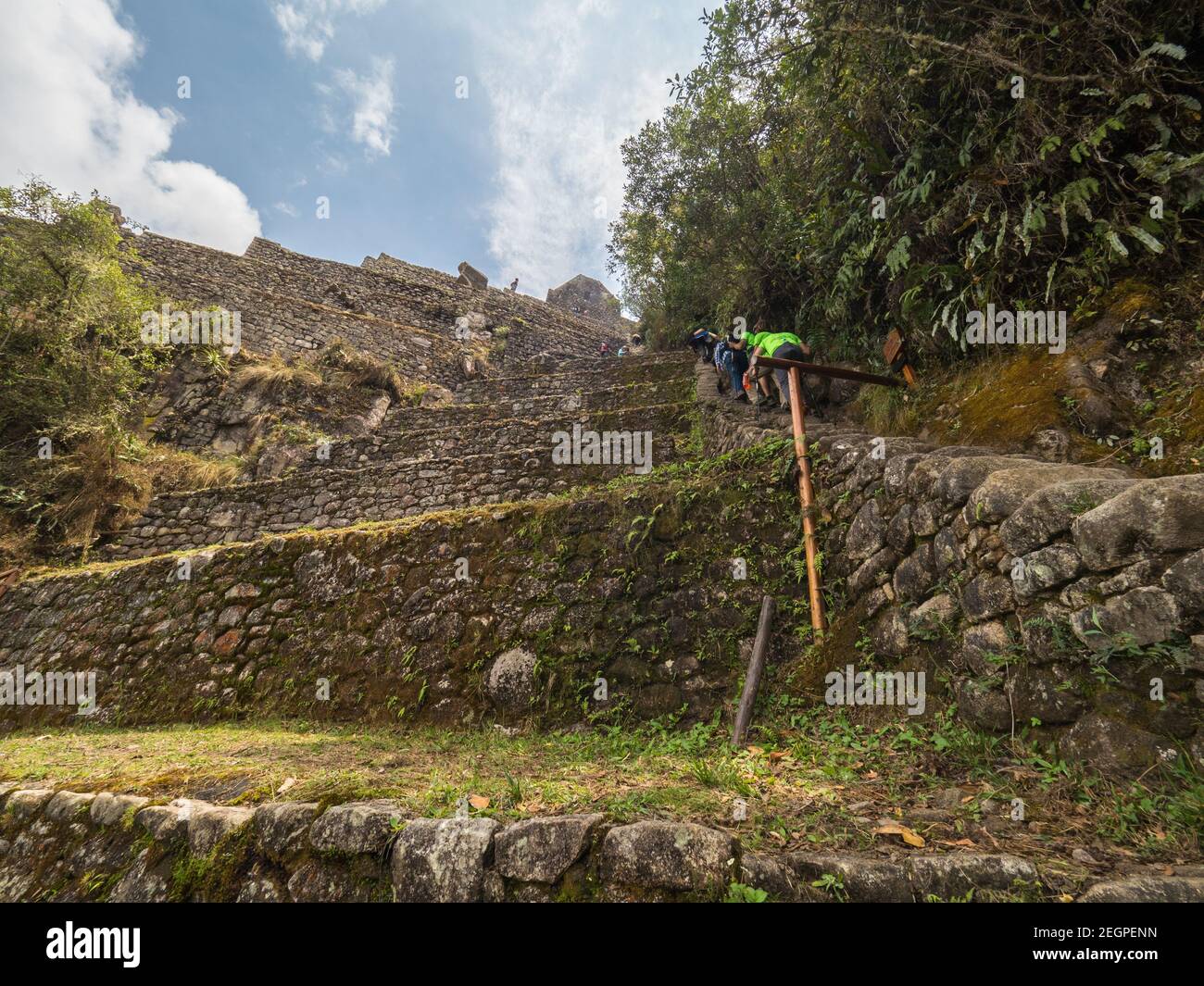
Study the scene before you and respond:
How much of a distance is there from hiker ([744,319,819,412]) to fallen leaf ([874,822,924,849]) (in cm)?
441

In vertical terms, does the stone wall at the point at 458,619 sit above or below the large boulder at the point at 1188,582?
below

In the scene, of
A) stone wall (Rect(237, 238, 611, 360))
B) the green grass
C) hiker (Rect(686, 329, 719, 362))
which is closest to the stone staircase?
hiker (Rect(686, 329, 719, 362))

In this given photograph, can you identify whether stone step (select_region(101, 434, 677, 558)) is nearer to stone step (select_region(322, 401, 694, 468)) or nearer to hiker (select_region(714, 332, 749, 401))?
stone step (select_region(322, 401, 694, 468))

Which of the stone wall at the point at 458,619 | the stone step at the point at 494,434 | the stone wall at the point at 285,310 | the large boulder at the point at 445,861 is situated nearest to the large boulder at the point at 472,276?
the stone wall at the point at 285,310

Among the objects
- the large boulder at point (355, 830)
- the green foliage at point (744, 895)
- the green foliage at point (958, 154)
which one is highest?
the green foliage at point (958, 154)

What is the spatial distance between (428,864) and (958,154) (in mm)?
6755

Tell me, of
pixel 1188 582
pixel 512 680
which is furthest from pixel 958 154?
pixel 512 680

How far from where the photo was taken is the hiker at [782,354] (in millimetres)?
5926

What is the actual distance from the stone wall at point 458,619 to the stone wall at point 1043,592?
86 centimetres

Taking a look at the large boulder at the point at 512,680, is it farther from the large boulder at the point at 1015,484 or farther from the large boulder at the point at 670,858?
the large boulder at the point at 1015,484

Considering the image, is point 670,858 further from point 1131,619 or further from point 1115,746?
point 1131,619

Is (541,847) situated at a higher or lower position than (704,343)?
Answer: lower

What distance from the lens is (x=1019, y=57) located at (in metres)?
3.82

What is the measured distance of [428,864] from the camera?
1.83 m
